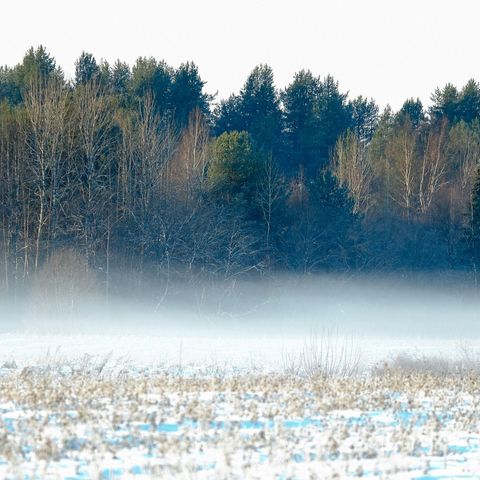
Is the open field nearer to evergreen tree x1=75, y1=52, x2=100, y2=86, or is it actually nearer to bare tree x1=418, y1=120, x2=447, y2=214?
bare tree x1=418, y1=120, x2=447, y2=214

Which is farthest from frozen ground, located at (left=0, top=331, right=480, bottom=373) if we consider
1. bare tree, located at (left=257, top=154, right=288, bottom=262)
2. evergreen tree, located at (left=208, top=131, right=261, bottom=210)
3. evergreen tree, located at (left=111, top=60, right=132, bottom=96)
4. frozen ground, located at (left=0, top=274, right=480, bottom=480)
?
evergreen tree, located at (left=111, top=60, right=132, bottom=96)

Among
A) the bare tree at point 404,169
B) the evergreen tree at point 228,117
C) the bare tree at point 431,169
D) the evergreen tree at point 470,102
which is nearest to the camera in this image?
the bare tree at point 404,169

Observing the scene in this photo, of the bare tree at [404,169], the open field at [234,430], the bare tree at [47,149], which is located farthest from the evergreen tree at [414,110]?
the open field at [234,430]

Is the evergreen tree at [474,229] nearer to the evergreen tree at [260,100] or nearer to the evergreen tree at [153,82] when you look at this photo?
the evergreen tree at [260,100]

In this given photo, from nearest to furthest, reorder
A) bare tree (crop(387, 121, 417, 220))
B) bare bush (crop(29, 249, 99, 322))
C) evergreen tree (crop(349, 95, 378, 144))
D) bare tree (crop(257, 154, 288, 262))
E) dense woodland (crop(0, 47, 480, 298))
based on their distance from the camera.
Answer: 1. bare bush (crop(29, 249, 99, 322))
2. dense woodland (crop(0, 47, 480, 298))
3. bare tree (crop(257, 154, 288, 262))
4. bare tree (crop(387, 121, 417, 220))
5. evergreen tree (crop(349, 95, 378, 144))

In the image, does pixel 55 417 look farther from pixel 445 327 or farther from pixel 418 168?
pixel 418 168

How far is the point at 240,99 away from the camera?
235 feet

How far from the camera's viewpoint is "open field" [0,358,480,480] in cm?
805

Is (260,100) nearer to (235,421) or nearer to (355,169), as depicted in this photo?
(355,169)

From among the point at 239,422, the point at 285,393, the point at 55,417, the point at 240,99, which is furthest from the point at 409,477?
the point at 240,99

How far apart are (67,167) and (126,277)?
5.99m

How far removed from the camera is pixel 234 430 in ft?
31.6

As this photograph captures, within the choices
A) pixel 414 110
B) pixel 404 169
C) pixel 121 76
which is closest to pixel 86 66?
pixel 121 76

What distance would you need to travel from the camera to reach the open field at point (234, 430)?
805 cm
